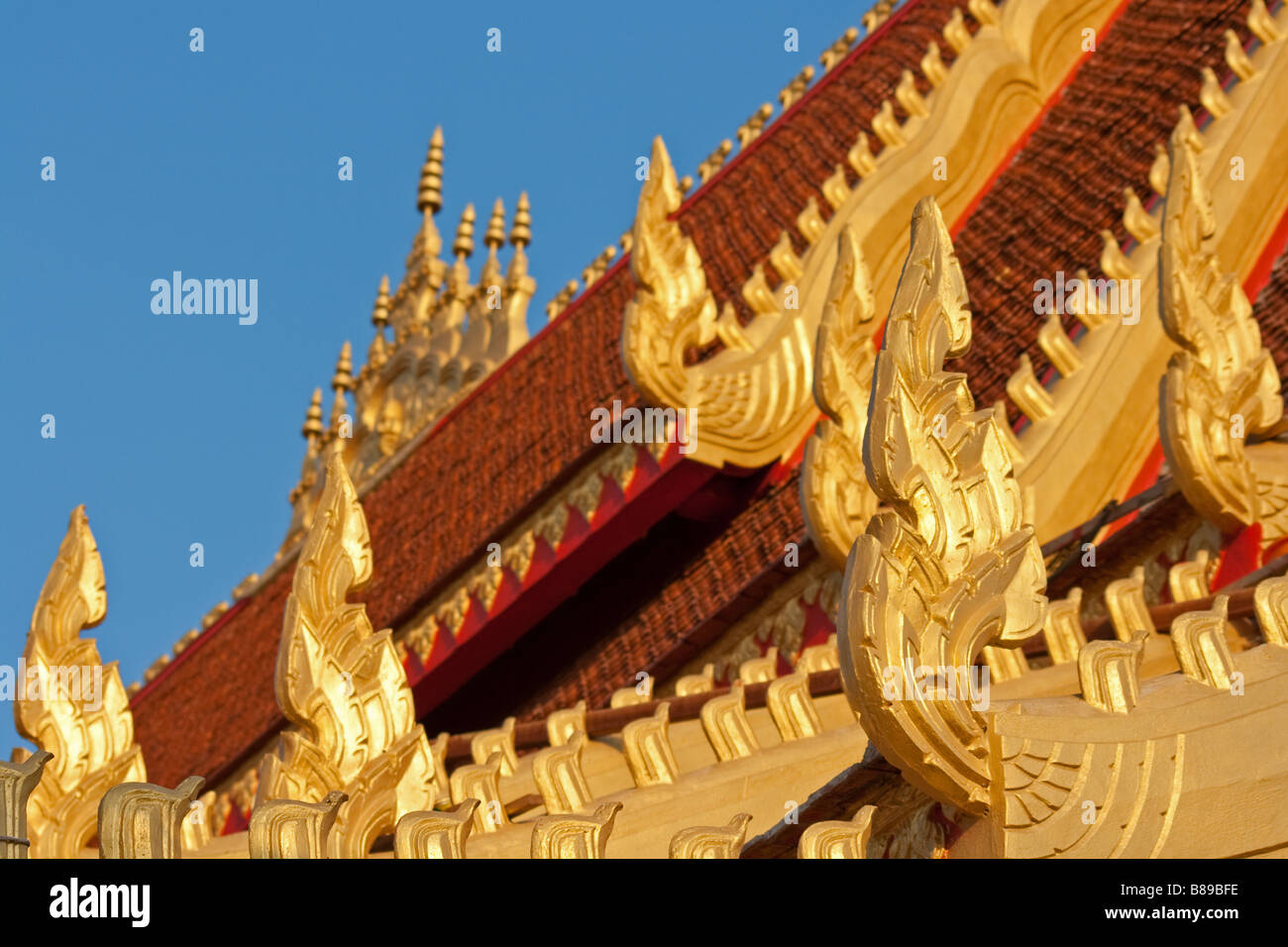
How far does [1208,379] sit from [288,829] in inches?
91.7

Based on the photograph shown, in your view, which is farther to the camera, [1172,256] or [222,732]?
[222,732]

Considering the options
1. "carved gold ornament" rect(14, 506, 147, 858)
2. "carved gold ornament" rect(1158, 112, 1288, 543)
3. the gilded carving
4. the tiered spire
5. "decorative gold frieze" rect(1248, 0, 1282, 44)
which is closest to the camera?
the gilded carving

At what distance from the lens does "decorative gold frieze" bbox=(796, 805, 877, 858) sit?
2.82 meters

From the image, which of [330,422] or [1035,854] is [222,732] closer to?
[330,422]

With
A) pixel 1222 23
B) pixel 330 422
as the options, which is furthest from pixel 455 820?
pixel 330 422

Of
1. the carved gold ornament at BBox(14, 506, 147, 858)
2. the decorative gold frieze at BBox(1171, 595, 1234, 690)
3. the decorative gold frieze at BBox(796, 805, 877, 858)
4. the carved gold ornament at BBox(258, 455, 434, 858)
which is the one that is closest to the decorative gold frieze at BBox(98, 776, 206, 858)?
the decorative gold frieze at BBox(796, 805, 877, 858)

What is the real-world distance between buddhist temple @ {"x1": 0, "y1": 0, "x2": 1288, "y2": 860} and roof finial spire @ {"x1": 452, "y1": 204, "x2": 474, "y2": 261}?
99 cm

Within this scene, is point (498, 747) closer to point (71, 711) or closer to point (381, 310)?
point (71, 711)

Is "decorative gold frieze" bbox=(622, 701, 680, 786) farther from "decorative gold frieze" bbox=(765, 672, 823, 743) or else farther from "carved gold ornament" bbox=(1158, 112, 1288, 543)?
"carved gold ornament" bbox=(1158, 112, 1288, 543)

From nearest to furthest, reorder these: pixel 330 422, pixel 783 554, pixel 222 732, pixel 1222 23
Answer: pixel 783 554, pixel 1222 23, pixel 222 732, pixel 330 422

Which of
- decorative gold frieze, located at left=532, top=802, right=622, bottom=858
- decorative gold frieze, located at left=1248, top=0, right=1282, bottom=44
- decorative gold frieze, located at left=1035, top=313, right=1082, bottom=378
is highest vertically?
→ decorative gold frieze, located at left=1248, top=0, right=1282, bottom=44

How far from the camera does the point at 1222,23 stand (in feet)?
27.7

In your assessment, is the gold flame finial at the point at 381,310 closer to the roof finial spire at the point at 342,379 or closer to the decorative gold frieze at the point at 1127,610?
the roof finial spire at the point at 342,379
